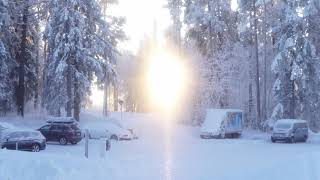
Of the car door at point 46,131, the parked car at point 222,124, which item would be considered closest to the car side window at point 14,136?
the car door at point 46,131

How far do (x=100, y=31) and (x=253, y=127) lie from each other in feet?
60.5

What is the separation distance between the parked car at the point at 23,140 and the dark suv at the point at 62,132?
506 centimetres

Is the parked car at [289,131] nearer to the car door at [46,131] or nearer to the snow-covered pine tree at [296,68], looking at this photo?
the snow-covered pine tree at [296,68]

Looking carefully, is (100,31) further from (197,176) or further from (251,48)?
(197,176)

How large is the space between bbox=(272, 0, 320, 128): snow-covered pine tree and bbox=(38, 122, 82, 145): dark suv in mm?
18801

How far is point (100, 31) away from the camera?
47844 millimetres

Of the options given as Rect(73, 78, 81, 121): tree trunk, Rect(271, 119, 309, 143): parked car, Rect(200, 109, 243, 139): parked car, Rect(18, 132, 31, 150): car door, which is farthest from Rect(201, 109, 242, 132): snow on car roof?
Rect(18, 132, 31, 150): car door

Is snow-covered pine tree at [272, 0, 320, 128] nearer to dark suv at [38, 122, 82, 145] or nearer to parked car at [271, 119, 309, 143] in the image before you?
parked car at [271, 119, 309, 143]

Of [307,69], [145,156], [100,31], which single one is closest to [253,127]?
[307,69]

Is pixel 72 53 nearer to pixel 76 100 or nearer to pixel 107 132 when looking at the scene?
pixel 76 100

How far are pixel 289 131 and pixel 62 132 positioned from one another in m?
16.7

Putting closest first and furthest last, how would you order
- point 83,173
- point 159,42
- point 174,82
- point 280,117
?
point 83,173 → point 280,117 → point 174,82 → point 159,42

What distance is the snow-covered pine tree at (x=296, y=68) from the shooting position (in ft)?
156

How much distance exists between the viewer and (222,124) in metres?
46.3
